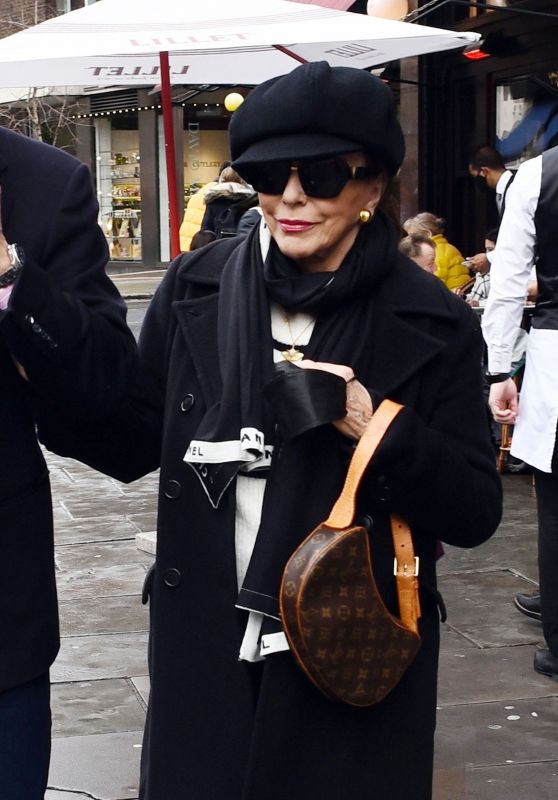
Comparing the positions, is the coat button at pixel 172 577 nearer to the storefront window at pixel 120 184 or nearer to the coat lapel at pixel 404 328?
the coat lapel at pixel 404 328

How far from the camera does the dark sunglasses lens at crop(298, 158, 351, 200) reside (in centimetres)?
243

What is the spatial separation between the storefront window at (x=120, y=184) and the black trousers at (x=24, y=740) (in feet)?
104

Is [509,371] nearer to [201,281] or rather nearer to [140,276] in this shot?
[201,281]

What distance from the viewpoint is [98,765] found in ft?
14.1

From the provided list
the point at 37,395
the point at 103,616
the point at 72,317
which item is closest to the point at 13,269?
the point at 72,317

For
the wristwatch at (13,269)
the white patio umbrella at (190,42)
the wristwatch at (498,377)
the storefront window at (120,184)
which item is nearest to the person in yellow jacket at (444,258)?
Result: the white patio umbrella at (190,42)

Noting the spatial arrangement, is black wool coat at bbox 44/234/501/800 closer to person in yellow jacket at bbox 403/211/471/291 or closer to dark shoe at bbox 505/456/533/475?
dark shoe at bbox 505/456/533/475

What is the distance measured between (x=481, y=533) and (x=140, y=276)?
27.3 m

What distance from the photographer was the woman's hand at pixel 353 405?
7.78 feet

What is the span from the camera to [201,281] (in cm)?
266

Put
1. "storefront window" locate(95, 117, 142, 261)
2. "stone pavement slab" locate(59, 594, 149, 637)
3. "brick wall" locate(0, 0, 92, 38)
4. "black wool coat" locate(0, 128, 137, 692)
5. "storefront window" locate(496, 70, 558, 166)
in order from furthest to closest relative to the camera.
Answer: "brick wall" locate(0, 0, 92, 38), "storefront window" locate(95, 117, 142, 261), "storefront window" locate(496, 70, 558, 166), "stone pavement slab" locate(59, 594, 149, 637), "black wool coat" locate(0, 128, 137, 692)

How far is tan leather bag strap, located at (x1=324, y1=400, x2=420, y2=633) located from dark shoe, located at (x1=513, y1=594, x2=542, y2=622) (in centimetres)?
343

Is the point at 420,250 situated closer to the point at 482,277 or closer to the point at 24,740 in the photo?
the point at 482,277

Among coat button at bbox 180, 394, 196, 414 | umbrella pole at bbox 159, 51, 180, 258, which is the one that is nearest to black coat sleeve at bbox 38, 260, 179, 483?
coat button at bbox 180, 394, 196, 414
